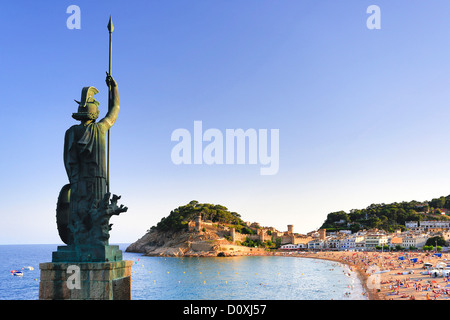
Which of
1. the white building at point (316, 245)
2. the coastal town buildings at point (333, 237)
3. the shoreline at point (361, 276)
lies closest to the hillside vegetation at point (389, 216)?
the coastal town buildings at point (333, 237)

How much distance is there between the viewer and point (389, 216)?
410 ft

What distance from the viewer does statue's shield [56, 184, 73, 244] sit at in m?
6.37

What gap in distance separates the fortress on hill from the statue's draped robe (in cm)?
8259

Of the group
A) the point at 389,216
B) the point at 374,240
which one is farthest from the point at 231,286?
the point at 389,216

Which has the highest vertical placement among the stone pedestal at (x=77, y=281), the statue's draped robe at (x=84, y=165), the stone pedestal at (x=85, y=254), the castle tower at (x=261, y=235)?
the statue's draped robe at (x=84, y=165)

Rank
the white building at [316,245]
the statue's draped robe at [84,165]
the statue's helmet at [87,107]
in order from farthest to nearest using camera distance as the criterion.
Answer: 1. the white building at [316,245]
2. the statue's helmet at [87,107]
3. the statue's draped robe at [84,165]

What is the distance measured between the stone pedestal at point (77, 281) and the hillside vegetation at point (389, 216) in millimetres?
118389

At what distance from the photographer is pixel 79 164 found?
20.9 ft

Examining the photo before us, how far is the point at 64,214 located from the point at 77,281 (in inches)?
48.0

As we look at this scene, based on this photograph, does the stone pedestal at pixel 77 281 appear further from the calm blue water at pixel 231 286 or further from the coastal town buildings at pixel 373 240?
the coastal town buildings at pixel 373 240

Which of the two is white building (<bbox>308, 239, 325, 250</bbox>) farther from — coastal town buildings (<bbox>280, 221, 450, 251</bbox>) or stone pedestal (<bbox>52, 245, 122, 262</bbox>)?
stone pedestal (<bbox>52, 245, 122, 262</bbox>)

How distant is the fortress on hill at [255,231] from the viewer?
89369 millimetres
